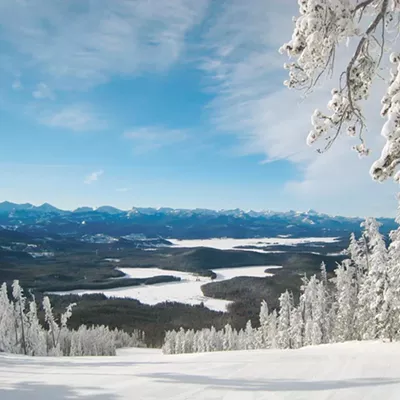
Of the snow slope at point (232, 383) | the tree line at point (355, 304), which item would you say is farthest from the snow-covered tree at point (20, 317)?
the snow slope at point (232, 383)

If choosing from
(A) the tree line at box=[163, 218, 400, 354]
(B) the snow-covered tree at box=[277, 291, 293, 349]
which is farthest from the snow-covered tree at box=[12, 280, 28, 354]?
(A) the tree line at box=[163, 218, 400, 354]

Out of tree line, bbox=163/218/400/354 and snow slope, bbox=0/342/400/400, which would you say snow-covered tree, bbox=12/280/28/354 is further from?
snow slope, bbox=0/342/400/400

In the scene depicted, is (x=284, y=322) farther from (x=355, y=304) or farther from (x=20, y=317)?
(x=20, y=317)

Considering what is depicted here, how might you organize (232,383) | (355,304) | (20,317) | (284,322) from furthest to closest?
(20,317) < (284,322) < (355,304) < (232,383)

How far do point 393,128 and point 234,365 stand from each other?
8150 millimetres

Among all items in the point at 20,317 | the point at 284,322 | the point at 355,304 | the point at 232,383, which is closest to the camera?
the point at 232,383

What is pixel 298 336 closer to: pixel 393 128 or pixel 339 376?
pixel 339 376

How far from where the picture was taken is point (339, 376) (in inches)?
369

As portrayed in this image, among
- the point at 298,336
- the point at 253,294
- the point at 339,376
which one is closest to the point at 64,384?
the point at 339,376

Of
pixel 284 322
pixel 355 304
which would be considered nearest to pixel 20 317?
pixel 284 322

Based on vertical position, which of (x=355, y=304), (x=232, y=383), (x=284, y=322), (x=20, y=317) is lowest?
(x=284, y=322)

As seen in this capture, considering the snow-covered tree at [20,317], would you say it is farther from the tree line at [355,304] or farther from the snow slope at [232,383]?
the snow slope at [232,383]

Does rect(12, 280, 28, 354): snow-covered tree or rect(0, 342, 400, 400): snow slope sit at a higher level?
rect(0, 342, 400, 400): snow slope

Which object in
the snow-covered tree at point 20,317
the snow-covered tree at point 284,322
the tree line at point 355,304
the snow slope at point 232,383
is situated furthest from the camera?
the snow-covered tree at point 284,322
